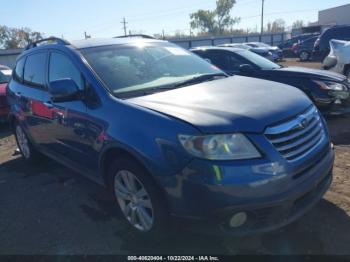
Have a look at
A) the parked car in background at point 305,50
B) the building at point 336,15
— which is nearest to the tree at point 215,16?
the building at point 336,15

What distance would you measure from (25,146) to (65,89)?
111 inches

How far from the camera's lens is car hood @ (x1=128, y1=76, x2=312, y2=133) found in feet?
8.46

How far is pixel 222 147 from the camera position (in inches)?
99.0

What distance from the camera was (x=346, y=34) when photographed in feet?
53.1

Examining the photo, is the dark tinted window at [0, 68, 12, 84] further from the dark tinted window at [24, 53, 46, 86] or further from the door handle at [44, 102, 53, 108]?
the door handle at [44, 102, 53, 108]

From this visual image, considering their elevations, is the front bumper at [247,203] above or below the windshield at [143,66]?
below

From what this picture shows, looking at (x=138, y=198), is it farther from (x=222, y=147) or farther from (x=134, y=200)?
(x=222, y=147)

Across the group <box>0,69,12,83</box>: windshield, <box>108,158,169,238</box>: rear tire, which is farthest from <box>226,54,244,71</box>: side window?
A: <box>0,69,12,83</box>: windshield

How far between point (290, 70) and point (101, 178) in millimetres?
4912

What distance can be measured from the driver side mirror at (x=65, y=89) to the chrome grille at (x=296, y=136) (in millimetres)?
1929

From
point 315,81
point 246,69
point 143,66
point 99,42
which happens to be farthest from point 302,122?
point 246,69

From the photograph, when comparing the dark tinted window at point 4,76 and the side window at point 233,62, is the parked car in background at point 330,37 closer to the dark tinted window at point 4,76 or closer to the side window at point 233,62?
the side window at point 233,62

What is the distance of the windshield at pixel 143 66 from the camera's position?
344 cm

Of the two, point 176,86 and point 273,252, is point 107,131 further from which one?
point 273,252
